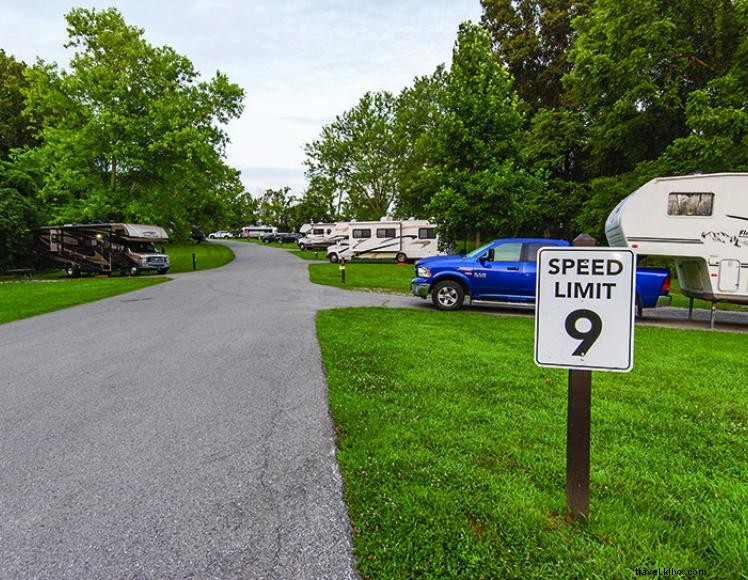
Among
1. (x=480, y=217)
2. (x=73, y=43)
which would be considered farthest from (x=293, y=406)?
(x=73, y=43)

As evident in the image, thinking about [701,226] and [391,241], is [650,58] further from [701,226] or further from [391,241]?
[391,241]

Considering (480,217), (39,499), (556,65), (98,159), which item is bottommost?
(39,499)

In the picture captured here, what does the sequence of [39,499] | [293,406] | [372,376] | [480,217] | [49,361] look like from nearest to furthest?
[39,499] < [293,406] < [372,376] < [49,361] < [480,217]

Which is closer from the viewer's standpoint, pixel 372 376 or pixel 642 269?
pixel 372 376

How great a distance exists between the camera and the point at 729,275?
9.59 m

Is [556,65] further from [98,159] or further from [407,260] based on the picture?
[98,159]

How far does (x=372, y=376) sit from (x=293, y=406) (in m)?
1.20

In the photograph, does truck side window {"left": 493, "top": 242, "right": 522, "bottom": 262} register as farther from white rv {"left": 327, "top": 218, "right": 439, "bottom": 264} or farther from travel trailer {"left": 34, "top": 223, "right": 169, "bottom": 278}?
travel trailer {"left": 34, "top": 223, "right": 169, "bottom": 278}

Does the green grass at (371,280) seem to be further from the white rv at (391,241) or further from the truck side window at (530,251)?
the white rv at (391,241)

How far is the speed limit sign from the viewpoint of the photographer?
2285 mm

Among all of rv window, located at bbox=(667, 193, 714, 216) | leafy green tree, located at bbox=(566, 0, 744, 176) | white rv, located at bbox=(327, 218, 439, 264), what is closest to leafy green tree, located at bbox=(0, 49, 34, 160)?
white rv, located at bbox=(327, 218, 439, 264)

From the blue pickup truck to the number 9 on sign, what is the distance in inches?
345

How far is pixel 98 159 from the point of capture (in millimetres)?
24078

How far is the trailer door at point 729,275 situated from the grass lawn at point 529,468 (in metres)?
4.61
